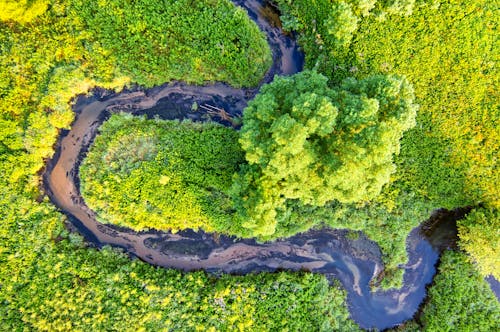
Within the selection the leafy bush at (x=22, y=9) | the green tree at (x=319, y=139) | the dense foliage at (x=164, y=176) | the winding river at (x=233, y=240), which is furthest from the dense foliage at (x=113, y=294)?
the leafy bush at (x=22, y=9)

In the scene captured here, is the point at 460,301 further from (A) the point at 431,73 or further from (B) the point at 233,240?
(B) the point at 233,240

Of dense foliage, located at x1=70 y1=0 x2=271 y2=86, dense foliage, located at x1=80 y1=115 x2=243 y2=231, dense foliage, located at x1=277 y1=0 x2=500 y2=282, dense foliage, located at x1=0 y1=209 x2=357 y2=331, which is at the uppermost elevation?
dense foliage, located at x1=277 y1=0 x2=500 y2=282

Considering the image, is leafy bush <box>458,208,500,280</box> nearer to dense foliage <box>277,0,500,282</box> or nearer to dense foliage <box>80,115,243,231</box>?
dense foliage <box>277,0,500,282</box>

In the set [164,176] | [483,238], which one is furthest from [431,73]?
[164,176]

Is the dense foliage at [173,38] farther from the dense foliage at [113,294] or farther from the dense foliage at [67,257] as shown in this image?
the dense foliage at [113,294]

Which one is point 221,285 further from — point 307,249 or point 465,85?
point 465,85

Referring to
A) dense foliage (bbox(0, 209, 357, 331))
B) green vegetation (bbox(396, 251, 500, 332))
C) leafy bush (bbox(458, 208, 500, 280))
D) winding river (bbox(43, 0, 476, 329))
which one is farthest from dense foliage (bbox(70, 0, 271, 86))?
green vegetation (bbox(396, 251, 500, 332))
